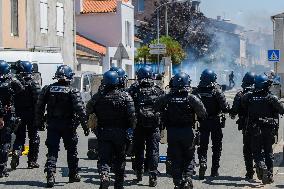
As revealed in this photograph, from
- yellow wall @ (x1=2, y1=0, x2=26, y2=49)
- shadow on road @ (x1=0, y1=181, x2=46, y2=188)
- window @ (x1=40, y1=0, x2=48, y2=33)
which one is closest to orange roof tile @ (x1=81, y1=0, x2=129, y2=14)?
window @ (x1=40, y1=0, x2=48, y2=33)

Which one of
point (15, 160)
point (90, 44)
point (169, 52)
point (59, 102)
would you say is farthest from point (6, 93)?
point (169, 52)

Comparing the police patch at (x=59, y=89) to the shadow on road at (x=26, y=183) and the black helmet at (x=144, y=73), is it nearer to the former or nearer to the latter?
the black helmet at (x=144, y=73)

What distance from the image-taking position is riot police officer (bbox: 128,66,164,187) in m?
11.2

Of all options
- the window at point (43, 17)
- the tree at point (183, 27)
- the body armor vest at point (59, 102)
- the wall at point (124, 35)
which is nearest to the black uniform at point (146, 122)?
the body armor vest at point (59, 102)

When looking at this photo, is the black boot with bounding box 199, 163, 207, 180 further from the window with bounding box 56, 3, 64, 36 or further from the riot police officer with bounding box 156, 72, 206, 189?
the window with bounding box 56, 3, 64, 36

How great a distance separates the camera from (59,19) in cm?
3731

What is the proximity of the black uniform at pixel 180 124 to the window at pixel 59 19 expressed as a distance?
2790 cm

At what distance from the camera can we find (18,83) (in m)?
11.7

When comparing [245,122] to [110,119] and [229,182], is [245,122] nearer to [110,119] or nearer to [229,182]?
[229,182]

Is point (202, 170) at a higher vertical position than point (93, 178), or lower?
higher

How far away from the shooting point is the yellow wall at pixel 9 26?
3064cm

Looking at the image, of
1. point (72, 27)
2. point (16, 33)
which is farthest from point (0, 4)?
point (72, 27)

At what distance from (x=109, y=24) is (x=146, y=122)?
129 feet

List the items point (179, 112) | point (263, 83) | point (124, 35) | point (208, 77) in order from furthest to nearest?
point (124, 35) → point (208, 77) → point (263, 83) → point (179, 112)
